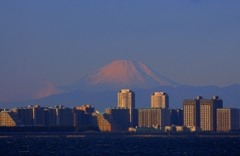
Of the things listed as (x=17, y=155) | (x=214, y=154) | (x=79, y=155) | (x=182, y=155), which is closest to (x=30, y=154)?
(x=17, y=155)

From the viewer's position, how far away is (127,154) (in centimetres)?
19350

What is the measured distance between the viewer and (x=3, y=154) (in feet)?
632

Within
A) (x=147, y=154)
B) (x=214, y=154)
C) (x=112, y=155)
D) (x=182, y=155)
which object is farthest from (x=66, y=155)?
(x=214, y=154)

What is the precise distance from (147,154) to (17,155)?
1879 inches

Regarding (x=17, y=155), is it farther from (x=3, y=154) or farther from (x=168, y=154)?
(x=168, y=154)

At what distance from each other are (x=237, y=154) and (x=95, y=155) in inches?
2058

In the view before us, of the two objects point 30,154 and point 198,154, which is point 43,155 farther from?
point 198,154

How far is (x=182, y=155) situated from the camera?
191 meters

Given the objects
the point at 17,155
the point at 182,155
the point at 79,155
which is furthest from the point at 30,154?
the point at 182,155

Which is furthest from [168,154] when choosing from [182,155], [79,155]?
[79,155]

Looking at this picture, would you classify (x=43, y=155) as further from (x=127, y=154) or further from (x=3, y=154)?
(x=127, y=154)

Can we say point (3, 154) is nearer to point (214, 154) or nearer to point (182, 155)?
point (182, 155)

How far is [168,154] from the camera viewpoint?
19612 cm

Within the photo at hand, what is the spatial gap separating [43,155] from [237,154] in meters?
71.0
